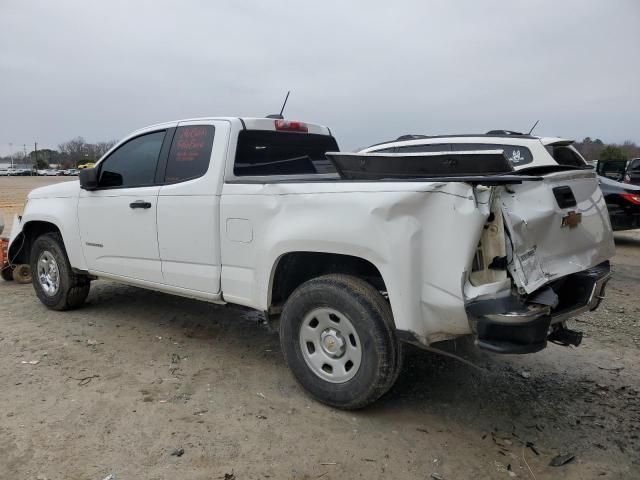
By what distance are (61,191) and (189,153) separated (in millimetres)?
1915

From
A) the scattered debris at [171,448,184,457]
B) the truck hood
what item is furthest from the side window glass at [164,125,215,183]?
the scattered debris at [171,448,184,457]

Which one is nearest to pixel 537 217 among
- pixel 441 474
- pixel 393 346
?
pixel 393 346

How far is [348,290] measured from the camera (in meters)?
3.19

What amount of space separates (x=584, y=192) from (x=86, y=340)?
4.24 m

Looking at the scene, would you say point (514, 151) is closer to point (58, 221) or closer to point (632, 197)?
point (632, 197)

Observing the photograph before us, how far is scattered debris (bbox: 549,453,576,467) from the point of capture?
286 cm

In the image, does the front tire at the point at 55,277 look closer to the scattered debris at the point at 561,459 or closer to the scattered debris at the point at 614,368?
the scattered debris at the point at 561,459

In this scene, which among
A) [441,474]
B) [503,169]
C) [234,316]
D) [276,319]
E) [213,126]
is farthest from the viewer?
[234,316]

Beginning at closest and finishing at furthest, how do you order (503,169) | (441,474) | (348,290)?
(441,474) < (503,169) < (348,290)

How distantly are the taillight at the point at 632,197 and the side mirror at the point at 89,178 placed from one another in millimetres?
8858

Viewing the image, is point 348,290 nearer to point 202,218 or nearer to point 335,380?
point 335,380

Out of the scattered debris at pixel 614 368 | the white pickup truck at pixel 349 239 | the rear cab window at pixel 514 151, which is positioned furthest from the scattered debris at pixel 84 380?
the rear cab window at pixel 514 151

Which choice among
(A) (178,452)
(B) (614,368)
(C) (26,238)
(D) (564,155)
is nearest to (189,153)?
(A) (178,452)

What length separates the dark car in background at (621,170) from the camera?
45.1ft
